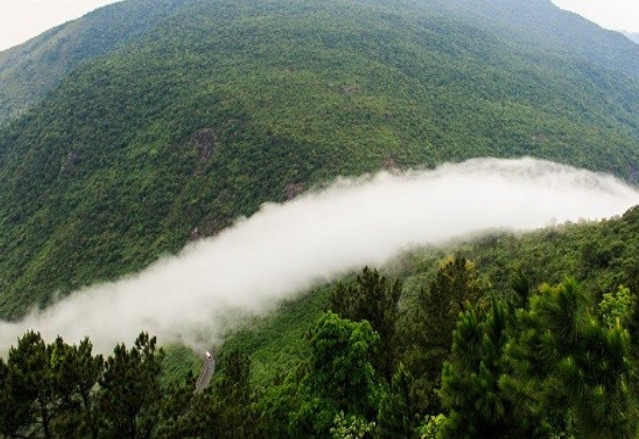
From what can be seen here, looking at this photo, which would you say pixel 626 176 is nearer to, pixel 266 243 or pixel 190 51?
pixel 266 243

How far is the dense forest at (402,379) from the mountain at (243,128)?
238 ft

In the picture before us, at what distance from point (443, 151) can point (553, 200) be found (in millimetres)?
26812

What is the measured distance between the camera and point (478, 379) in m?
13.9

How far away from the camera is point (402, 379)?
18.0m

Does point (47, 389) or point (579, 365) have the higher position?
point (579, 365)

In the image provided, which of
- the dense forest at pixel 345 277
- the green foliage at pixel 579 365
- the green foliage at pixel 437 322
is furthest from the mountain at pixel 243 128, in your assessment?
the green foliage at pixel 579 365

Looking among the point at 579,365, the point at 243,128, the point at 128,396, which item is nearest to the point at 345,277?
the point at 243,128

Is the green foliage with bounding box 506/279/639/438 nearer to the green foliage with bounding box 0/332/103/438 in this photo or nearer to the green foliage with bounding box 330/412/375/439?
the green foliage with bounding box 330/412/375/439

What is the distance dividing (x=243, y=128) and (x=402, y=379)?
333ft

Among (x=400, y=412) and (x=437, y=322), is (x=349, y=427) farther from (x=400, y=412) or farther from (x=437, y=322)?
(x=437, y=322)

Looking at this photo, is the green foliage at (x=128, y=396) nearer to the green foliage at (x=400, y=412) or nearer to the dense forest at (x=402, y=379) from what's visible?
the dense forest at (x=402, y=379)

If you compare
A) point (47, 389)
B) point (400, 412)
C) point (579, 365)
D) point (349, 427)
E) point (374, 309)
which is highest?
point (579, 365)

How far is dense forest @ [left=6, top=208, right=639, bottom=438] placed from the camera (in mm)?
10633

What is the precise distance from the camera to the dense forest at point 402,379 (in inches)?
419
